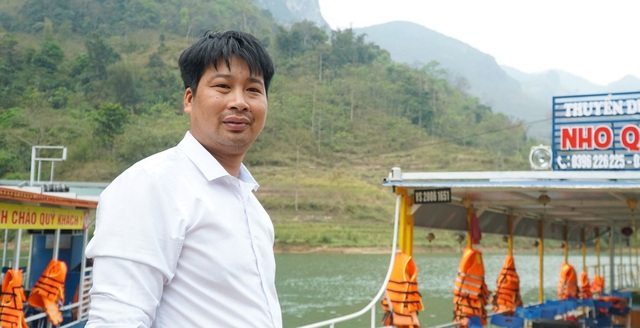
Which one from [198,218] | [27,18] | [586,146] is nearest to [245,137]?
[198,218]

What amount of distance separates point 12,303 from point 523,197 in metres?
5.54

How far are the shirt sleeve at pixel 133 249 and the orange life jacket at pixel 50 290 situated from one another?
7.80 metres

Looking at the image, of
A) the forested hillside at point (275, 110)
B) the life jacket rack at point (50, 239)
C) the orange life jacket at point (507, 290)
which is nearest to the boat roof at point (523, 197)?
the orange life jacket at point (507, 290)

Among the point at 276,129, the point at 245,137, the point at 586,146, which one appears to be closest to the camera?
the point at 245,137

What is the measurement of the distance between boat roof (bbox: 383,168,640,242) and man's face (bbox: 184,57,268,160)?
4.92 meters

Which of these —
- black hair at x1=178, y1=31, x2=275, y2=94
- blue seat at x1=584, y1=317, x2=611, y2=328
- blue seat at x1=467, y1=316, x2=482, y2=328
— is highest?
black hair at x1=178, y1=31, x2=275, y2=94

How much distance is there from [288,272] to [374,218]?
2774cm

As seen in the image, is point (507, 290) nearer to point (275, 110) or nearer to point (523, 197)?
point (523, 197)

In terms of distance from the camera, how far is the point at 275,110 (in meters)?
89.2

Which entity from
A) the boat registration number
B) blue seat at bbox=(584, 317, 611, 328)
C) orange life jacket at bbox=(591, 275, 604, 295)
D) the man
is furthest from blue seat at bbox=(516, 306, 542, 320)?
the man

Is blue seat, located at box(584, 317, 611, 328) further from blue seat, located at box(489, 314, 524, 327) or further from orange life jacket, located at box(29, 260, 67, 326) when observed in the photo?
orange life jacket, located at box(29, 260, 67, 326)

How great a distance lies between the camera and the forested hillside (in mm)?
70188

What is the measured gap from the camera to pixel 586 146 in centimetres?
742

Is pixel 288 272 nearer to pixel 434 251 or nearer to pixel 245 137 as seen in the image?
pixel 434 251
